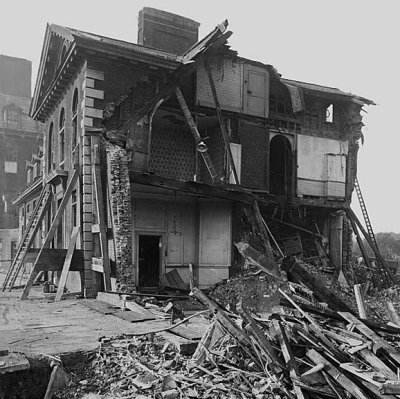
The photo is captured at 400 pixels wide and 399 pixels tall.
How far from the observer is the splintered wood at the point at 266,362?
190 inches

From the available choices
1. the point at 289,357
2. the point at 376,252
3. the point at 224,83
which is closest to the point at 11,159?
the point at 224,83

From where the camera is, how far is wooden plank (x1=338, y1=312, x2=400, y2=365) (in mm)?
4973

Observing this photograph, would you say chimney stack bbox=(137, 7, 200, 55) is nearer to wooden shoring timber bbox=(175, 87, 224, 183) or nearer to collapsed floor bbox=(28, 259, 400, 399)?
wooden shoring timber bbox=(175, 87, 224, 183)

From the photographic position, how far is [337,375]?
15.8 ft

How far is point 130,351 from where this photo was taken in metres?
6.27

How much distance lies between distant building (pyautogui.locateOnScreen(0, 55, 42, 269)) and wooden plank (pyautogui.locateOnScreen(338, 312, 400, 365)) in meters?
35.2

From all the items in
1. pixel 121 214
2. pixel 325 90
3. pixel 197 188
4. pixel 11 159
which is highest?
pixel 325 90

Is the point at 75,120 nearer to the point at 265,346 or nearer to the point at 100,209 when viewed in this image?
the point at 100,209

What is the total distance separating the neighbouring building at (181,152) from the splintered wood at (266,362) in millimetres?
5976

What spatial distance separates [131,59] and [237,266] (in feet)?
26.7

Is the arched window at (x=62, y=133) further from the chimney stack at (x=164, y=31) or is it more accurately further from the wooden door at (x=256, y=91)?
the wooden door at (x=256, y=91)

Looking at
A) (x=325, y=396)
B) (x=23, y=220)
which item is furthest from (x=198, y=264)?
(x=23, y=220)

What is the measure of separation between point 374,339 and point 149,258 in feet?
41.2

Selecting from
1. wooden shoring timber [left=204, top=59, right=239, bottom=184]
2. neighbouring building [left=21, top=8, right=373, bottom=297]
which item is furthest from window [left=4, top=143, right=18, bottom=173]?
wooden shoring timber [left=204, top=59, right=239, bottom=184]
